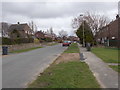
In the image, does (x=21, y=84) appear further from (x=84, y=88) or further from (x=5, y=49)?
(x=5, y=49)

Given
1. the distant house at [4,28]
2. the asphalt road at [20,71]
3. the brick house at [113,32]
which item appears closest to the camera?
the asphalt road at [20,71]

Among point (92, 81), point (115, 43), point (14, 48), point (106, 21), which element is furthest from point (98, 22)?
point (92, 81)

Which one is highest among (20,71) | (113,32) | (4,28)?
(4,28)

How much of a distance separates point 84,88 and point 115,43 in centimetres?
3582

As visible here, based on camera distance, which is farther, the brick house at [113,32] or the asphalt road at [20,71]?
the brick house at [113,32]

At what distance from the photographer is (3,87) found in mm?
6641

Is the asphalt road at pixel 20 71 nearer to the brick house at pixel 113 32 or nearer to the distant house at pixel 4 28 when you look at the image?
the brick house at pixel 113 32

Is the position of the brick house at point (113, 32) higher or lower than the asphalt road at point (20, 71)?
higher

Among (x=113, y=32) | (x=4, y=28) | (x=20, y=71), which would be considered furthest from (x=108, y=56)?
(x=4, y=28)

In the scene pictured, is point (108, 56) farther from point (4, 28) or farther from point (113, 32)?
point (4, 28)

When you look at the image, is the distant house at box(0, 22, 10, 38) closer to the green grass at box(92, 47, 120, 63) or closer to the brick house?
the brick house

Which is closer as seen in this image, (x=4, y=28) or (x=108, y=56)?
(x=108, y=56)

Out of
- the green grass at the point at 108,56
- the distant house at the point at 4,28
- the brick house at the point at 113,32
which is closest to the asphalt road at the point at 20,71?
the green grass at the point at 108,56

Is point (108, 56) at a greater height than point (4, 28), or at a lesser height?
lesser
